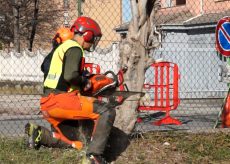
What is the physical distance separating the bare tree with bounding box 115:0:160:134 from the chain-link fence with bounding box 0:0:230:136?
4289 millimetres

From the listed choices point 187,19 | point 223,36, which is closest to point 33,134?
point 223,36

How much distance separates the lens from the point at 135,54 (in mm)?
7254

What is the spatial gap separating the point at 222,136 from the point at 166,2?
18.2 metres

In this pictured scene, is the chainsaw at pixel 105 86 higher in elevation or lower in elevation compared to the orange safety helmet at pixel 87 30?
lower

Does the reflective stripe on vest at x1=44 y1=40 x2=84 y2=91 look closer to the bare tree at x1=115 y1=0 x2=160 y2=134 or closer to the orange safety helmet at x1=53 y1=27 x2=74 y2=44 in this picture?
the orange safety helmet at x1=53 y1=27 x2=74 y2=44

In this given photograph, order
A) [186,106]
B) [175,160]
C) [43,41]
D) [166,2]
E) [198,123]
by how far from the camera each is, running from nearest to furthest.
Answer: [175,160] < [198,123] < [186,106] < [166,2] < [43,41]

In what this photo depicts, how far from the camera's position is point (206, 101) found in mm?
20078

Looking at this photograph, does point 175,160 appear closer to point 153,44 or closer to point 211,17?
point 153,44

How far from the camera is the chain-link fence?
14.5m

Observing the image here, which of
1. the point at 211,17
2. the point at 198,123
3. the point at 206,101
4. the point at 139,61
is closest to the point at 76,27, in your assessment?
the point at 139,61

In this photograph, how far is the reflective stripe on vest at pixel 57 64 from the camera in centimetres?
644

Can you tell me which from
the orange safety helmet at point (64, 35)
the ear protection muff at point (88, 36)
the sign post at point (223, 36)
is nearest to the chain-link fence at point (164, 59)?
the sign post at point (223, 36)

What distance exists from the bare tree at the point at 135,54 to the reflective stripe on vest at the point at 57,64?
1.02 meters

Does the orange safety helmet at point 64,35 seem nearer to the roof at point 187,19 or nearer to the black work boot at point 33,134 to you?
the black work boot at point 33,134
